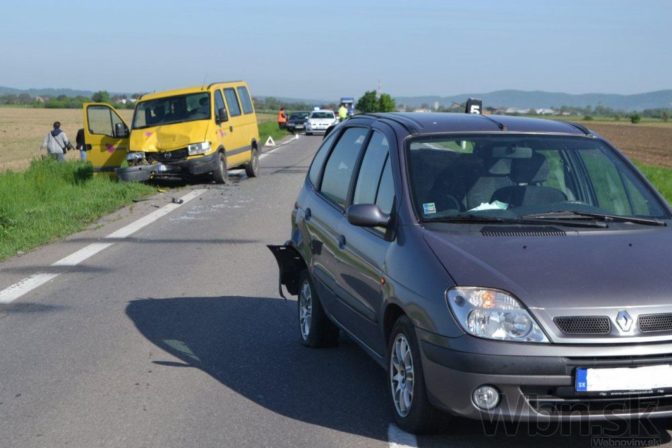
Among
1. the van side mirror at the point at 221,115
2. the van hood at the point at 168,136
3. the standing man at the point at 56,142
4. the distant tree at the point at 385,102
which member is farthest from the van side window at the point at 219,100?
the distant tree at the point at 385,102

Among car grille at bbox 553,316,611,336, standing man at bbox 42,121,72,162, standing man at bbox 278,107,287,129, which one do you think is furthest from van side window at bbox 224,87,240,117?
standing man at bbox 278,107,287,129

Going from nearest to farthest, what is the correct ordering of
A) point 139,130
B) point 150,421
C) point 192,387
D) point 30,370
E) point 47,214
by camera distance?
point 150,421 < point 192,387 < point 30,370 < point 47,214 < point 139,130

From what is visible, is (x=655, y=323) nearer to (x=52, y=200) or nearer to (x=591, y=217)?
(x=591, y=217)

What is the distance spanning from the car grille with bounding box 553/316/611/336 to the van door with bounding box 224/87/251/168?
18.3 meters

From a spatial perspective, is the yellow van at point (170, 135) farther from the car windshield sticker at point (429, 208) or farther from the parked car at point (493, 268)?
the car windshield sticker at point (429, 208)

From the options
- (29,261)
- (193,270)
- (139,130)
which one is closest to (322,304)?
(193,270)

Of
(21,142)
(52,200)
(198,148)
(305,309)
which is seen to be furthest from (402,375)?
(21,142)

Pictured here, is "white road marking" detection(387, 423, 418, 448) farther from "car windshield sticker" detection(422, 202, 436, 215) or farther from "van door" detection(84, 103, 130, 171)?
"van door" detection(84, 103, 130, 171)

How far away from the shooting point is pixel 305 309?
738cm

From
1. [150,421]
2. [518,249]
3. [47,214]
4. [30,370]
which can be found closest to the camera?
[518,249]

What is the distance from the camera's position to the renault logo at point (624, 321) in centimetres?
455

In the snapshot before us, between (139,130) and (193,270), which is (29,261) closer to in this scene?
(193,270)

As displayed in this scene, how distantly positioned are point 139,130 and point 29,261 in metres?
10.5

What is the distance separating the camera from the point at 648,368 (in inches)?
180
